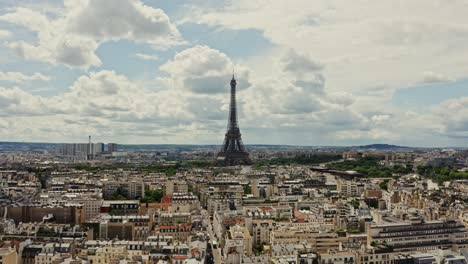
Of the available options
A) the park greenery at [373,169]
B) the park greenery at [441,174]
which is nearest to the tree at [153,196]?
the park greenery at [441,174]

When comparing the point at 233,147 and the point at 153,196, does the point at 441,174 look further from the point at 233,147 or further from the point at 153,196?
the point at 153,196

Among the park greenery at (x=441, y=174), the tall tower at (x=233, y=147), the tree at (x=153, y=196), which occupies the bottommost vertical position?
the tree at (x=153, y=196)

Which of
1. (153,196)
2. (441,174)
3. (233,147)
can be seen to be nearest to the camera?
(153,196)

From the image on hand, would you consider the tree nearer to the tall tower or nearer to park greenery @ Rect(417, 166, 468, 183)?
park greenery @ Rect(417, 166, 468, 183)

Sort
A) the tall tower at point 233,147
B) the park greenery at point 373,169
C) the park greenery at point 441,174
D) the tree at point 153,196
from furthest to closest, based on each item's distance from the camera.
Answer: the tall tower at point 233,147
the park greenery at point 373,169
the park greenery at point 441,174
the tree at point 153,196

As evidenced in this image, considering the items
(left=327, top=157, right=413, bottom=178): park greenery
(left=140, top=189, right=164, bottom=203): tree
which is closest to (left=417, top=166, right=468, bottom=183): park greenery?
(left=327, top=157, right=413, bottom=178): park greenery

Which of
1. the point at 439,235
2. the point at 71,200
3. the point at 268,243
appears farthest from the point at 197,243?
the point at 71,200

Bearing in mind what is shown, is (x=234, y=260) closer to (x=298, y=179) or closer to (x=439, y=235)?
(x=439, y=235)

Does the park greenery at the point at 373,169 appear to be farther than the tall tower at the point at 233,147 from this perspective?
No

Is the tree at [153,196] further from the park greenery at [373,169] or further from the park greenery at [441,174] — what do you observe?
the park greenery at [373,169]

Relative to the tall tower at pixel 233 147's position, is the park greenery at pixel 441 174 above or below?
→ below

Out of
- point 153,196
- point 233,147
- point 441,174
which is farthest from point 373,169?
point 153,196
